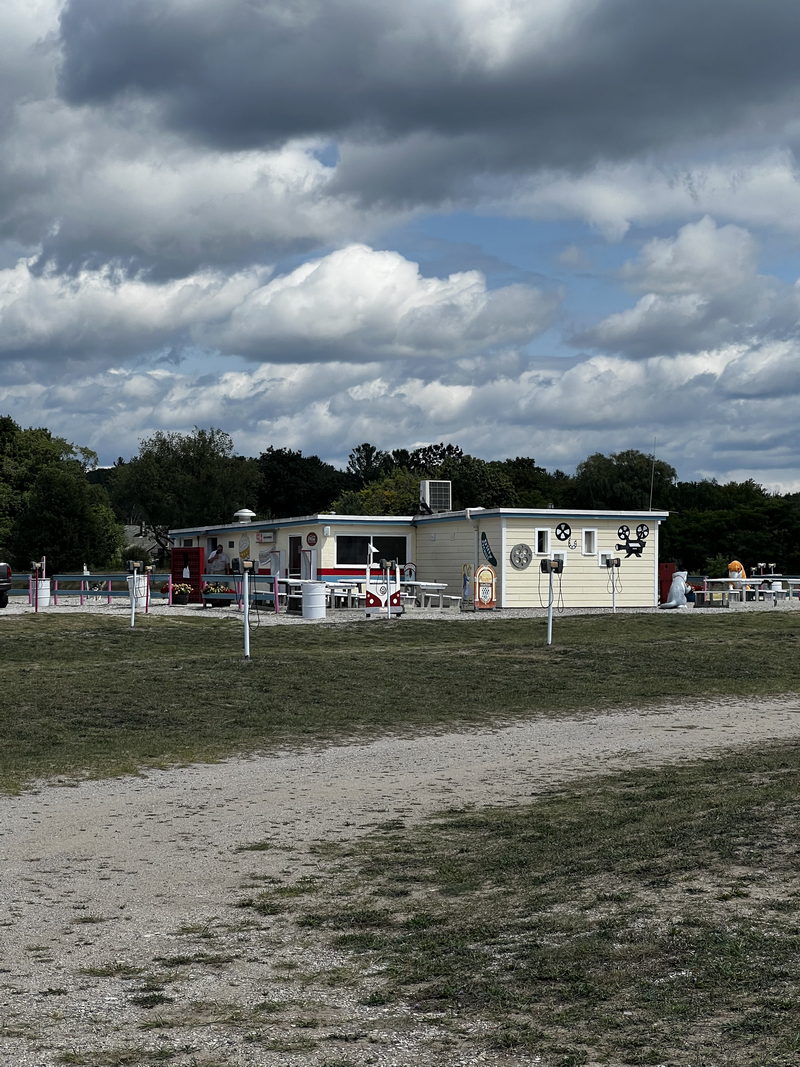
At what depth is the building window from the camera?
122 feet

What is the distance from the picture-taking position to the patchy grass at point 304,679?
12.9 meters

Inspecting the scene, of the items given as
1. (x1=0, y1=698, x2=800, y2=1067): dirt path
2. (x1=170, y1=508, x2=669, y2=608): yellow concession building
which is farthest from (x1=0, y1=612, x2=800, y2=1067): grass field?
(x1=170, y1=508, x2=669, y2=608): yellow concession building

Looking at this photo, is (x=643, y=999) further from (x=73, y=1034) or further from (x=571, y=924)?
(x=73, y=1034)

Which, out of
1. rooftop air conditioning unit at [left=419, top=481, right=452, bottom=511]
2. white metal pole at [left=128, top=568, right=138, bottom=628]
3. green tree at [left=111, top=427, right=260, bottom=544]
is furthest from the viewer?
green tree at [left=111, top=427, right=260, bottom=544]

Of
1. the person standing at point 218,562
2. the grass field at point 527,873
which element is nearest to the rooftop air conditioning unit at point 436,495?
the person standing at point 218,562

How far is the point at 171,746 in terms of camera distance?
12.5 m

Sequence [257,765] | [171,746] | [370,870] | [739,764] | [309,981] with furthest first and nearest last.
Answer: [171,746] → [257,765] → [739,764] → [370,870] → [309,981]

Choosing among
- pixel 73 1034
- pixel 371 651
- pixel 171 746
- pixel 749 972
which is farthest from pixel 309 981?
pixel 371 651

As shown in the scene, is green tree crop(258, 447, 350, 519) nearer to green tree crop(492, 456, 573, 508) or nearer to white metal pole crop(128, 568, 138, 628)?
green tree crop(492, 456, 573, 508)

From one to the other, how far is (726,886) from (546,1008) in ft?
5.25

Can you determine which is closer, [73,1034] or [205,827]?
[73,1034]

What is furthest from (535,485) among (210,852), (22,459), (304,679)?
(210,852)

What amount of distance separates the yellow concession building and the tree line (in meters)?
12.7

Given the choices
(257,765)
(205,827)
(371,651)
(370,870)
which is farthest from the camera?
(371,651)
